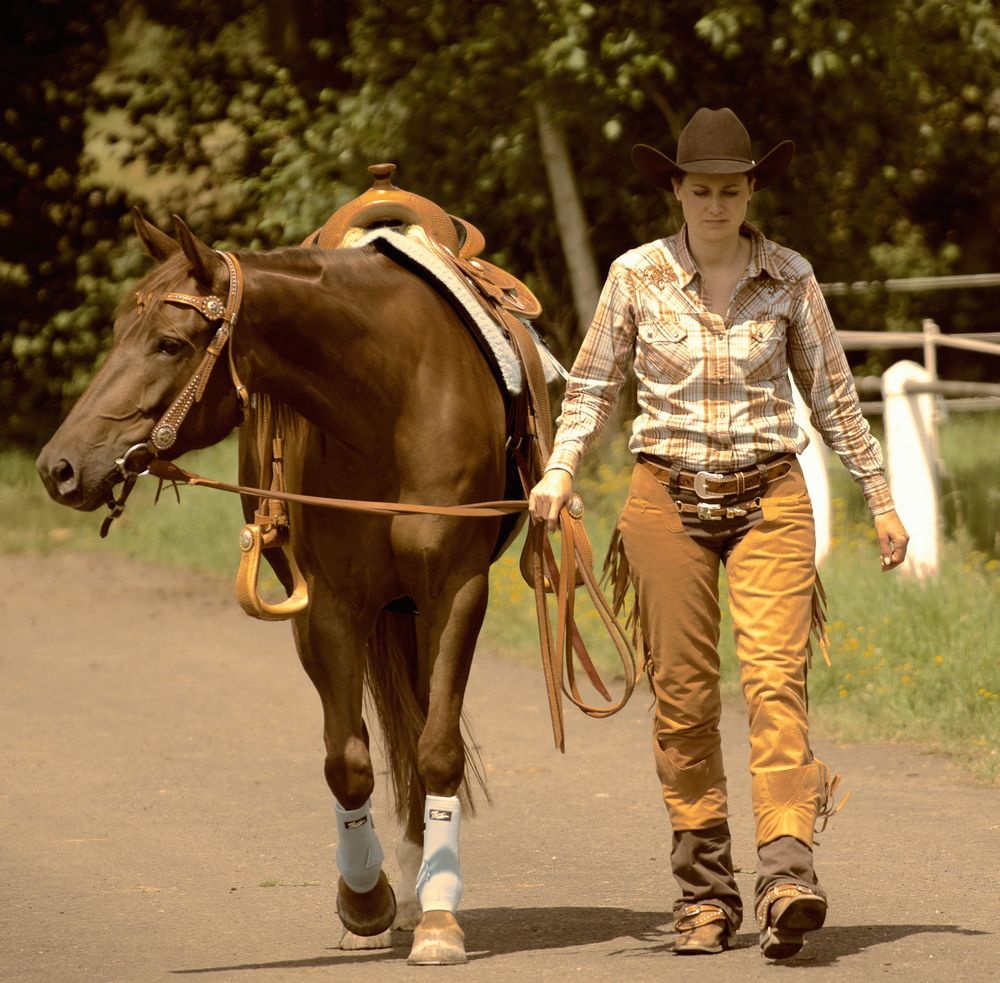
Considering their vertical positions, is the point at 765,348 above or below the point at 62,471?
above

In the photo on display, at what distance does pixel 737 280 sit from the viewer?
15.9ft

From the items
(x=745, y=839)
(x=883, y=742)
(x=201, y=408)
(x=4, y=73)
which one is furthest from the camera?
(x=4, y=73)

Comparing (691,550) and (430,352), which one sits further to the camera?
(430,352)

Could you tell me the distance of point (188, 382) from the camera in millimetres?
4707

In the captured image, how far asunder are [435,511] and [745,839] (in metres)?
1.91

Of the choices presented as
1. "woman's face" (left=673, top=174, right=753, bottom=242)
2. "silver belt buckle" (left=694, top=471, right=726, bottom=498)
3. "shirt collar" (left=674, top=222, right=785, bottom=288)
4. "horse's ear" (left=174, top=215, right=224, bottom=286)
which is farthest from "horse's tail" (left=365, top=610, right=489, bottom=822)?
"woman's face" (left=673, top=174, right=753, bottom=242)

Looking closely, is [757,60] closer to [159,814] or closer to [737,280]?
[159,814]

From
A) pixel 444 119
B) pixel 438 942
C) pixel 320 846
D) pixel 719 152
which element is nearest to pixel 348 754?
pixel 438 942

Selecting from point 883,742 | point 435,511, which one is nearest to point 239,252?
point 435,511

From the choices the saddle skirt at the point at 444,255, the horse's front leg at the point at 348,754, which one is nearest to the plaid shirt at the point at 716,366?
the saddle skirt at the point at 444,255

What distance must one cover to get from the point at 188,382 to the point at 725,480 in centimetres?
129

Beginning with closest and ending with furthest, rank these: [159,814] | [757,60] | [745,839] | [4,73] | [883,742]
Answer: [745,839], [159,814], [883,742], [757,60], [4,73]

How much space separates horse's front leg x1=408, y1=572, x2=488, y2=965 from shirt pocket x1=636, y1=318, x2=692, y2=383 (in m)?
0.74

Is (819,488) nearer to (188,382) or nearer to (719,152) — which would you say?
(719,152)
